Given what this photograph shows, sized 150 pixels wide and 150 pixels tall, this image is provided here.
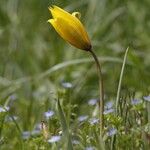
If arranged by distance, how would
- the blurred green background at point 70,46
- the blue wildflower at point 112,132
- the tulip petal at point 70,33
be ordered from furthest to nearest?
the blurred green background at point 70,46, the tulip petal at point 70,33, the blue wildflower at point 112,132

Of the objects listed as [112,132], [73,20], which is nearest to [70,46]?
[73,20]

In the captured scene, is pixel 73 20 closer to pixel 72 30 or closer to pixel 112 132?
pixel 72 30

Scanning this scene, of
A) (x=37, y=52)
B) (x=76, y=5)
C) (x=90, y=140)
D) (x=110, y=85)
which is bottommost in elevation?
(x=90, y=140)

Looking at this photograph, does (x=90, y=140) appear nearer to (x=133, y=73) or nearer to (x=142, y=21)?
(x=133, y=73)

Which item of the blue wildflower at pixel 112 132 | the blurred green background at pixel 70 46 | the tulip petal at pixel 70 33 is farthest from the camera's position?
the blurred green background at pixel 70 46

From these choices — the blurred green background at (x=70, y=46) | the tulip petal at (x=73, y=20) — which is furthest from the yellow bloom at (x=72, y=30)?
the blurred green background at (x=70, y=46)

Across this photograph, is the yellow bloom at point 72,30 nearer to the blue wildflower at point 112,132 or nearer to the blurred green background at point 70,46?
the blue wildflower at point 112,132

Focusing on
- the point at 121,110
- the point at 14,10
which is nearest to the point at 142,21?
the point at 14,10

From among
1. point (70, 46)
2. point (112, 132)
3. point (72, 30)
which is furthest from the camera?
point (70, 46)

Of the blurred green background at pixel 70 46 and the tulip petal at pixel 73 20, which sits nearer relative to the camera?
the tulip petal at pixel 73 20
